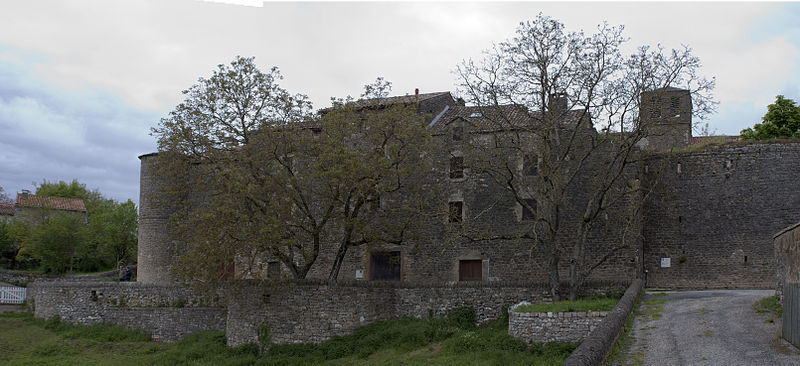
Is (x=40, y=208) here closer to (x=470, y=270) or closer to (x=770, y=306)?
(x=470, y=270)

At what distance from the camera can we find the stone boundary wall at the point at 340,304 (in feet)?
76.3

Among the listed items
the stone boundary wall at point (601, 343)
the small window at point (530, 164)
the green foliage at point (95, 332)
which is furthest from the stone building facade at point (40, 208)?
the stone boundary wall at point (601, 343)

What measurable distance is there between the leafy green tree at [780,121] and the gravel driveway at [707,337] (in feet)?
75.1

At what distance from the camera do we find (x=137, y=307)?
2991 centimetres

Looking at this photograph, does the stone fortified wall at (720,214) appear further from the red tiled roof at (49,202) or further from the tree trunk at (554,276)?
the red tiled roof at (49,202)

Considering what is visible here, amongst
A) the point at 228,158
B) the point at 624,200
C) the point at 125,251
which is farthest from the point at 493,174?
the point at 125,251

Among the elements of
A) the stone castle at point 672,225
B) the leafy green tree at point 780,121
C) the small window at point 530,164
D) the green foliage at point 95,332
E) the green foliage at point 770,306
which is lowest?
the green foliage at point 95,332

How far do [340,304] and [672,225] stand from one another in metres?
14.9

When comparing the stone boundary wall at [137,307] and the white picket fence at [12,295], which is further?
the white picket fence at [12,295]

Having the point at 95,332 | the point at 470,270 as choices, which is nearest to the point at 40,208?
the point at 95,332

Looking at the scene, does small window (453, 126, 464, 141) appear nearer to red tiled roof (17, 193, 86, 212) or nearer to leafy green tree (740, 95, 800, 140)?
leafy green tree (740, 95, 800, 140)

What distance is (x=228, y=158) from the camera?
24312 mm

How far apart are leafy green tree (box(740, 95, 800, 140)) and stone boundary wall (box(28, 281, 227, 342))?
31.2 m

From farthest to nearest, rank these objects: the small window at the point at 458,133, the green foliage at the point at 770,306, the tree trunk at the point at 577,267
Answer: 1. the small window at the point at 458,133
2. the tree trunk at the point at 577,267
3. the green foliage at the point at 770,306
